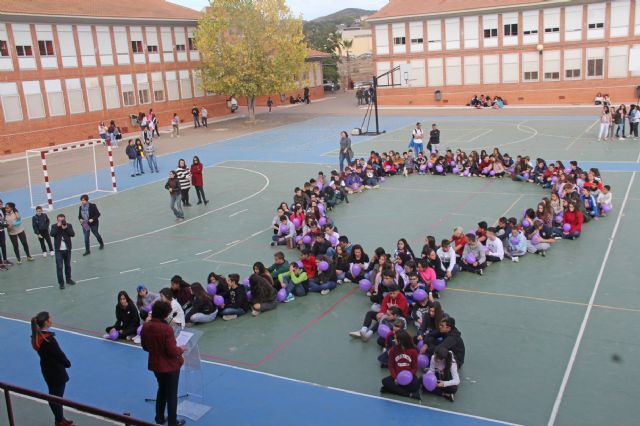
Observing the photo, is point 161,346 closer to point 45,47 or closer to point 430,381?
point 430,381

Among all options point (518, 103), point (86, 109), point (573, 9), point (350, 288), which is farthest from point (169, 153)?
point (573, 9)

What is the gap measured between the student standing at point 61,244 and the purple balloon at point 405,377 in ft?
32.9

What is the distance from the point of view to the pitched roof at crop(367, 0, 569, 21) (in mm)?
54000

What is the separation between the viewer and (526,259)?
1652 cm

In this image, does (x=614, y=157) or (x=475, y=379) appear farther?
(x=614, y=157)

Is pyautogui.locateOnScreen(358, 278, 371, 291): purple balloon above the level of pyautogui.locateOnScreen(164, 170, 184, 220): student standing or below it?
below

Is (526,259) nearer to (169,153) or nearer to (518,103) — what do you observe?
(169,153)

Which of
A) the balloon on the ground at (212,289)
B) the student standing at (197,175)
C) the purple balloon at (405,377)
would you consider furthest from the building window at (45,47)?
the purple balloon at (405,377)

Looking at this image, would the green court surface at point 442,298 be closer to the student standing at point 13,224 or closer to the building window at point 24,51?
the student standing at point 13,224

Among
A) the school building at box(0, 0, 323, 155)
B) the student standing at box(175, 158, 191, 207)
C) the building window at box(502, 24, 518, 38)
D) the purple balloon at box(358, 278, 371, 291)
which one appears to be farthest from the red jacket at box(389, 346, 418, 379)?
the building window at box(502, 24, 518, 38)

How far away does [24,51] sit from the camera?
43.9 m

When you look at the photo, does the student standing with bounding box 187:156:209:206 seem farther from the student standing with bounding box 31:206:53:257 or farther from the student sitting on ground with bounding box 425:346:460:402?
the student sitting on ground with bounding box 425:346:460:402

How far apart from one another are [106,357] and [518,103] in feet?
160

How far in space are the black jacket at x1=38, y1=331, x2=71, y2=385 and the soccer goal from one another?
1678 cm
